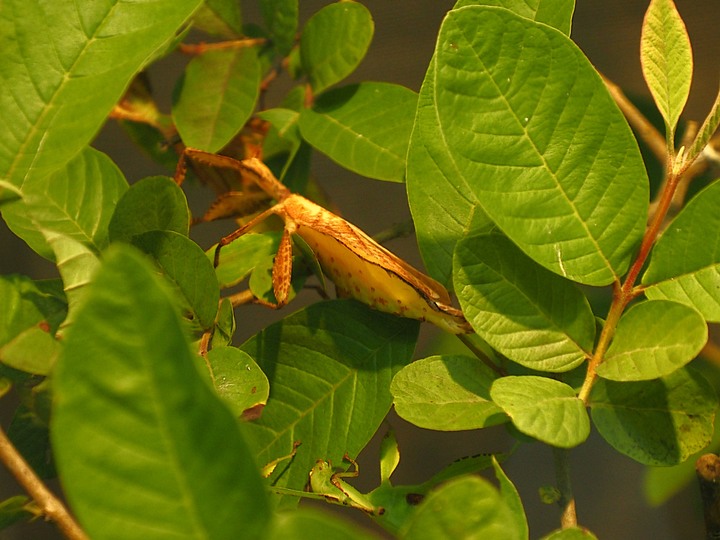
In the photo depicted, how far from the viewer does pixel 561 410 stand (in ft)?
1.04

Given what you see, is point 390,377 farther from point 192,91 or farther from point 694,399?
point 192,91

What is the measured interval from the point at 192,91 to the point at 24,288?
271mm

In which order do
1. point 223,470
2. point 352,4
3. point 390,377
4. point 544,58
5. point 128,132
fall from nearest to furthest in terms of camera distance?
point 223,470
point 544,58
point 390,377
point 352,4
point 128,132

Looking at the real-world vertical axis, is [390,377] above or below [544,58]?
below

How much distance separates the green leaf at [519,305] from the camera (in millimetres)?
346

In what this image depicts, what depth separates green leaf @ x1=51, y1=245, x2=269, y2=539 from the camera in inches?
7.7

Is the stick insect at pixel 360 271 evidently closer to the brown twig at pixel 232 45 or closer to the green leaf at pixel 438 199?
the green leaf at pixel 438 199

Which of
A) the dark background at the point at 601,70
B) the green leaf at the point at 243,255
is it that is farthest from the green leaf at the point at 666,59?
the dark background at the point at 601,70

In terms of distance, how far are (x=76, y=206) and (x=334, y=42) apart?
0.80 feet

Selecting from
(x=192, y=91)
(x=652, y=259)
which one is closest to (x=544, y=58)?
(x=652, y=259)

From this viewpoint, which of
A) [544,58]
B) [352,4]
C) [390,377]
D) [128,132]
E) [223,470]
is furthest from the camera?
[128,132]

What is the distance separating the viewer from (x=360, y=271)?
0.41 metres

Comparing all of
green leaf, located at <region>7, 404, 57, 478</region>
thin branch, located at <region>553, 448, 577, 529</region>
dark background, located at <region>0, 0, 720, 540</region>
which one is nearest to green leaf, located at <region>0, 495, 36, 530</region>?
green leaf, located at <region>7, 404, 57, 478</region>

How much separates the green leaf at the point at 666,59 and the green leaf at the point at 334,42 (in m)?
0.22
